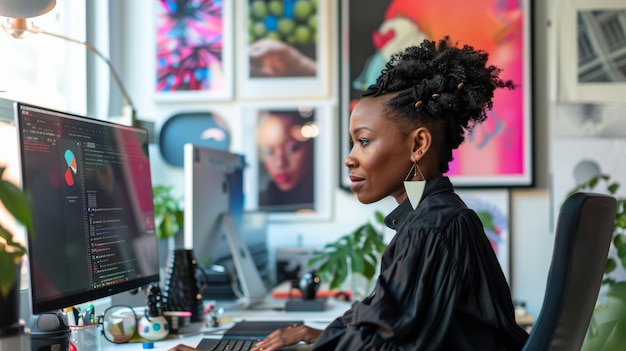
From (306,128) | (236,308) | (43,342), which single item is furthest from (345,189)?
(43,342)

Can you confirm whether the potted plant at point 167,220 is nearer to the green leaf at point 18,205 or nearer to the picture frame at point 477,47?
the picture frame at point 477,47

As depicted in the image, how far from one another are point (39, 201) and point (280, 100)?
1.87 m

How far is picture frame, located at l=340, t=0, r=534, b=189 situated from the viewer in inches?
115

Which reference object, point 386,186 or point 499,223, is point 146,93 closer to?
point 499,223

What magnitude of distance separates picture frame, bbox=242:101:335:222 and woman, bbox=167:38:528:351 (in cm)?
146

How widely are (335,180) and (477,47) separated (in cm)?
84

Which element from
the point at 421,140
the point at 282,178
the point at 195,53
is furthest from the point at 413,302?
the point at 195,53

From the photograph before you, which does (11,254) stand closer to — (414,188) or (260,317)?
(414,188)

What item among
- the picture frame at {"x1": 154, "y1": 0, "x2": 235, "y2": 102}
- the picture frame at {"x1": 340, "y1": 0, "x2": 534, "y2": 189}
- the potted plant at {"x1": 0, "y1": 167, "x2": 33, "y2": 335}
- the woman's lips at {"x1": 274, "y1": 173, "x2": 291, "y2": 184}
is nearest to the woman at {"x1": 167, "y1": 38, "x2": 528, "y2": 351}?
the potted plant at {"x1": 0, "y1": 167, "x2": 33, "y2": 335}

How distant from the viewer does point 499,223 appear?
9.56 ft

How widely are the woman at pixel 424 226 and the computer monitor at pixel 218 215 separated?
0.76m

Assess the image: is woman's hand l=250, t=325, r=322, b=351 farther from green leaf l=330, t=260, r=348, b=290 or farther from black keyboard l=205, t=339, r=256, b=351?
green leaf l=330, t=260, r=348, b=290

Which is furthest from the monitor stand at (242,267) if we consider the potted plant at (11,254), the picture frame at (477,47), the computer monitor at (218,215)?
the potted plant at (11,254)

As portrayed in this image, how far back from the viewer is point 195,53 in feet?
10.1
